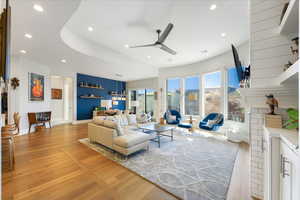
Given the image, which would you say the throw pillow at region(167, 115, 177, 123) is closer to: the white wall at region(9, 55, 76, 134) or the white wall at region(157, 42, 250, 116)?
the white wall at region(157, 42, 250, 116)

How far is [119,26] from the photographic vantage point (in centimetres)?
317

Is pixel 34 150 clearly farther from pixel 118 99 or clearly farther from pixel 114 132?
pixel 118 99

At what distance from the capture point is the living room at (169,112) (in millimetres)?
1511

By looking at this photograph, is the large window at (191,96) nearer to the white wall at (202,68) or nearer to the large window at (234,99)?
the white wall at (202,68)

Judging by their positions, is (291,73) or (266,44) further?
(266,44)

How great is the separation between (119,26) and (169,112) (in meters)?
4.01

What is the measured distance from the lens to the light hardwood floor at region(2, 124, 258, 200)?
5.95 ft

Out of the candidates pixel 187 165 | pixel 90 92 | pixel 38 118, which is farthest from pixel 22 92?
pixel 187 165

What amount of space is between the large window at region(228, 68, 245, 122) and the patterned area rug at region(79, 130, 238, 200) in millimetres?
1276

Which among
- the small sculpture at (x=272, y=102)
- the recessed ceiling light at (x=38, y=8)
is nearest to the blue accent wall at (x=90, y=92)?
the recessed ceiling light at (x=38, y=8)

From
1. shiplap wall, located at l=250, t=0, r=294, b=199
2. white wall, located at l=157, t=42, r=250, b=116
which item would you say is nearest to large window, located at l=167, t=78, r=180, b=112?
white wall, located at l=157, t=42, r=250, b=116

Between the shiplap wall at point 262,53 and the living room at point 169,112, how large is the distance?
11 millimetres

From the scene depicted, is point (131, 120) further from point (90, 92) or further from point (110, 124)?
point (90, 92)

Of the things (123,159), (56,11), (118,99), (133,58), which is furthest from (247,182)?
(118,99)
